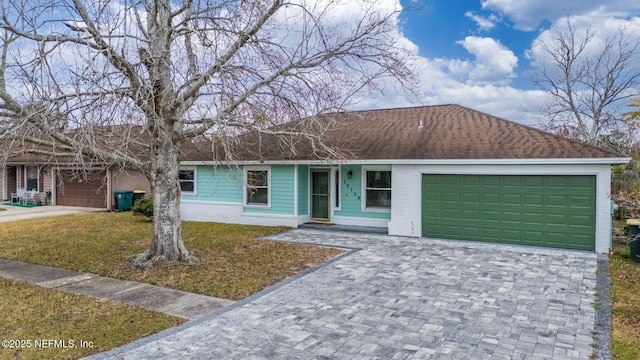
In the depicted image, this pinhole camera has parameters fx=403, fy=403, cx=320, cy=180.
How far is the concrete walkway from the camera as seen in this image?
20.5ft

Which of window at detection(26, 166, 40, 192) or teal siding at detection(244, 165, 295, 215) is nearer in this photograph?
teal siding at detection(244, 165, 295, 215)

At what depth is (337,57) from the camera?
842cm

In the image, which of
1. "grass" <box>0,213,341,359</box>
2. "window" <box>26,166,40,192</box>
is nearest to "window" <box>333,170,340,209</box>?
"grass" <box>0,213,341,359</box>

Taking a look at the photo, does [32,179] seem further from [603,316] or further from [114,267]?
[603,316]

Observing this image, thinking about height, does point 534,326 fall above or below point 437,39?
below

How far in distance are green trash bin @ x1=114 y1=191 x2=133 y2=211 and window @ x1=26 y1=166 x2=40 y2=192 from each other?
7153mm

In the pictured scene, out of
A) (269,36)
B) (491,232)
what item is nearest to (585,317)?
(491,232)

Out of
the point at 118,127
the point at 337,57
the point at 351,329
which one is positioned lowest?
the point at 351,329

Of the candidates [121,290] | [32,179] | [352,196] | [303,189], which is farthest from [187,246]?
[32,179]

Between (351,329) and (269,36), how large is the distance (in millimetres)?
6030

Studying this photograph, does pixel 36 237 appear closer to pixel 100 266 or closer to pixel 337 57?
pixel 100 266

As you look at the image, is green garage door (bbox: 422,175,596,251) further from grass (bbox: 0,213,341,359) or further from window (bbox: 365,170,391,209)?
grass (bbox: 0,213,341,359)

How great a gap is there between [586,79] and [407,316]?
25801mm

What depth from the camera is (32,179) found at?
2336cm
